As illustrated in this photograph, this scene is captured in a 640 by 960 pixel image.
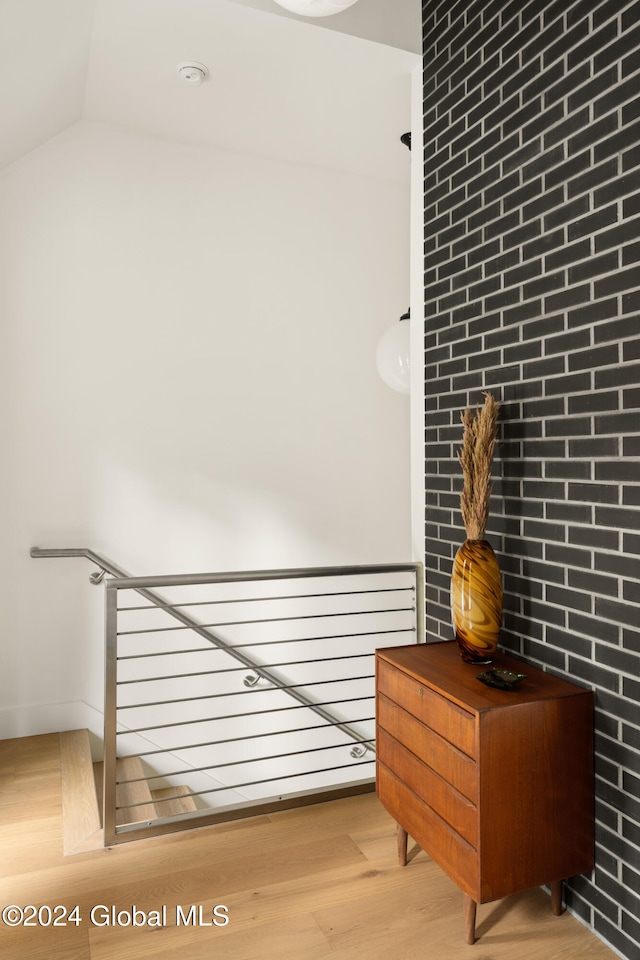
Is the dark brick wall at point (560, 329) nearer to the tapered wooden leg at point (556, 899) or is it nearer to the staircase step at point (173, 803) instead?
the tapered wooden leg at point (556, 899)

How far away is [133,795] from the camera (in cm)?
277

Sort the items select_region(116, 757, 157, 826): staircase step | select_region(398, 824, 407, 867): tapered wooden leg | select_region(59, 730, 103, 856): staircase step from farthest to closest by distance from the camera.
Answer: select_region(116, 757, 157, 826): staircase step
select_region(59, 730, 103, 856): staircase step
select_region(398, 824, 407, 867): tapered wooden leg

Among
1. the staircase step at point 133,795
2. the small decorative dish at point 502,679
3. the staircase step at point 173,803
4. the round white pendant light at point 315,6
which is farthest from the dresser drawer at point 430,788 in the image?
the round white pendant light at point 315,6

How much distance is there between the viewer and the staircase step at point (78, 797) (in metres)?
2.15

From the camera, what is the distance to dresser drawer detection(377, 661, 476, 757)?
1595 mm

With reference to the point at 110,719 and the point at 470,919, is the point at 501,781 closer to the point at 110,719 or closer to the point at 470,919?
the point at 470,919

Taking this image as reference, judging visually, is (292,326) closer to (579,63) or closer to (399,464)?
(399,464)

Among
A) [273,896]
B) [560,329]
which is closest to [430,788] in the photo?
[273,896]

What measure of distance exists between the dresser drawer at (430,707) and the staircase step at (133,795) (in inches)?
40.5

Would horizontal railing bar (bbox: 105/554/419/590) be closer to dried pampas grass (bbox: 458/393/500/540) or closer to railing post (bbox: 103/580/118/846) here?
railing post (bbox: 103/580/118/846)

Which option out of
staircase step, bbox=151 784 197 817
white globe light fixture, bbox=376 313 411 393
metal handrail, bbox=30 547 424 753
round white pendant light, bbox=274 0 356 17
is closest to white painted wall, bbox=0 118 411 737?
metal handrail, bbox=30 547 424 753

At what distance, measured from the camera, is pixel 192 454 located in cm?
330

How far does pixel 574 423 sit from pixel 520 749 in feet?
2.78

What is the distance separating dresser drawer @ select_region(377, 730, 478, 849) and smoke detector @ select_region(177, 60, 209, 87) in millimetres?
2552
